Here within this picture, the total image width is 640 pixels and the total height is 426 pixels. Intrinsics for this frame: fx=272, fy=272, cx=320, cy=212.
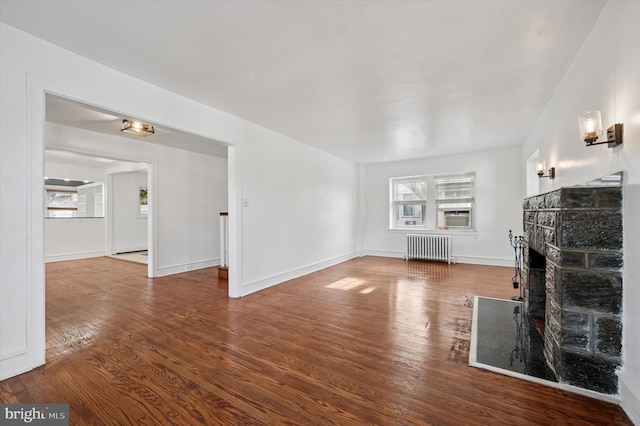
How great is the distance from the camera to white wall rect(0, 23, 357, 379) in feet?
6.86

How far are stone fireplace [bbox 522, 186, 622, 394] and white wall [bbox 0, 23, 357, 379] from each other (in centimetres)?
363

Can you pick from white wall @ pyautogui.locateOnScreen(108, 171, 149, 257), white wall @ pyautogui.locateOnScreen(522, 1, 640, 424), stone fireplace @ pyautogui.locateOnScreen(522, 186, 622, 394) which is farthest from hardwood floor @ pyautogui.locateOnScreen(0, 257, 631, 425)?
white wall @ pyautogui.locateOnScreen(108, 171, 149, 257)

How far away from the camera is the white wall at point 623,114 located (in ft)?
5.25

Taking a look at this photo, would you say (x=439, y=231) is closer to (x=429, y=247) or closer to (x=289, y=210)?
(x=429, y=247)

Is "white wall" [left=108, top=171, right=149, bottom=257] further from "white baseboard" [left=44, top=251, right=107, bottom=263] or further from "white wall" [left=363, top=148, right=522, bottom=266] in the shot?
"white wall" [left=363, top=148, right=522, bottom=266]

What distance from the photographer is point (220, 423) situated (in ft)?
5.28

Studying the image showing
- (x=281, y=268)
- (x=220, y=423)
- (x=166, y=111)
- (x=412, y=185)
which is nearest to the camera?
(x=220, y=423)

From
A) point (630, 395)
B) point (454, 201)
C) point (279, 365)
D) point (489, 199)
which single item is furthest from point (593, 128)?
point (454, 201)

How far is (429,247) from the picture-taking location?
6.80 m

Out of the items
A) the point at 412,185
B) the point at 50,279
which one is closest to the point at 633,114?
the point at 412,185

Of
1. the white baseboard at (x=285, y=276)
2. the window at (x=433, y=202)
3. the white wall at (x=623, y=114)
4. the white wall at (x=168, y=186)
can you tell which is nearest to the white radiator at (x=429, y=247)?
the window at (x=433, y=202)

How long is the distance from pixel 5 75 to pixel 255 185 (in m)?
2.77

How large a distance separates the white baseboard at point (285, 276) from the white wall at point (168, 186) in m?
0.02

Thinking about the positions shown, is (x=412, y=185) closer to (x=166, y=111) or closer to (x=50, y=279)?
(x=166, y=111)
